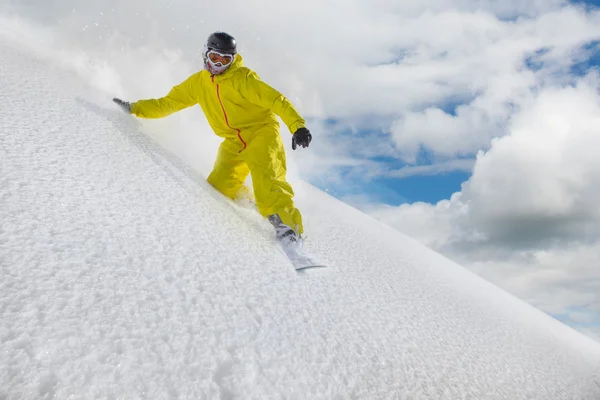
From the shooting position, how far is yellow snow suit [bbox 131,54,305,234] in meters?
2.70

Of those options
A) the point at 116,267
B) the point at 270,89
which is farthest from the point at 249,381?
the point at 270,89

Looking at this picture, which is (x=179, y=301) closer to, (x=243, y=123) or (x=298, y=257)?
(x=298, y=257)

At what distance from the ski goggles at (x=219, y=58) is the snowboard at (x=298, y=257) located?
1353mm

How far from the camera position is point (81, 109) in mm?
2818

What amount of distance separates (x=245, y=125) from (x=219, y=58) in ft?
1.61

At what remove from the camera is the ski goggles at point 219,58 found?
113 inches

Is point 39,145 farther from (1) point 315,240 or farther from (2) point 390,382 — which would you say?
(2) point 390,382

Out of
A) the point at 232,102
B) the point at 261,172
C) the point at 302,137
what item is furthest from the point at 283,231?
the point at 232,102

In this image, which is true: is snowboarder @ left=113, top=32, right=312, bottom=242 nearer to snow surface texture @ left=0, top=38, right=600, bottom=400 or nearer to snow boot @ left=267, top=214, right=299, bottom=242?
snow boot @ left=267, top=214, right=299, bottom=242

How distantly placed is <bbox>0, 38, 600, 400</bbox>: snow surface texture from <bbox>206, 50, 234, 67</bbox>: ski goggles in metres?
0.73

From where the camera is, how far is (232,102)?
2992mm

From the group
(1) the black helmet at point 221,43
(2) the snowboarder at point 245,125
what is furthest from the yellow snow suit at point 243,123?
(1) the black helmet at point 221,43

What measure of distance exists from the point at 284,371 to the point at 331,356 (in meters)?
0.28

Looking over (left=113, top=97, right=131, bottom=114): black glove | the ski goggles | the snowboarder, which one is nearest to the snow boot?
the snowboarder
